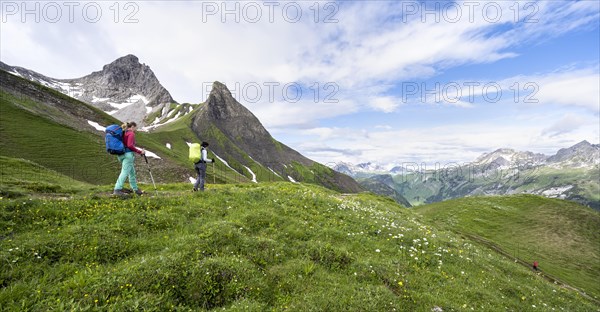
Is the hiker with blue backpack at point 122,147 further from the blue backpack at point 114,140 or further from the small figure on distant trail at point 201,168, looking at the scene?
the small figure on distant trail at point 201,168

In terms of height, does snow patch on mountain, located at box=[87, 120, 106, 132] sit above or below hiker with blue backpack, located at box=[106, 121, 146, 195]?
above

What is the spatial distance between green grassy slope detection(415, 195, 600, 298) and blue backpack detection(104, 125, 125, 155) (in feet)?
166

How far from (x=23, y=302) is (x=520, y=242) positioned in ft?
279

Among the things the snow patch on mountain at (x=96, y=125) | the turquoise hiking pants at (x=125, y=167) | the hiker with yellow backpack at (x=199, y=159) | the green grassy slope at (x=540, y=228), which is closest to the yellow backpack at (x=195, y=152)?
the hiker with yellow backpack at (x=199, y=159)

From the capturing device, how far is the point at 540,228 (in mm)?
75562

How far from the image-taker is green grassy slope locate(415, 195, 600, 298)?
173 ft

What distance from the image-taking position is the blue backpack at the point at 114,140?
1553 centimetres

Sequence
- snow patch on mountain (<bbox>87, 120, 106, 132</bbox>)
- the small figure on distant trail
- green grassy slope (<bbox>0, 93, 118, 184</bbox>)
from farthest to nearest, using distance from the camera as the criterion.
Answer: snow patch on mountain (<bbox>87, 120, 106, 132</bbox>) < green grassy slope (<bbox>0, 93, 118, 184</bbox>) < the small figure on distant trail

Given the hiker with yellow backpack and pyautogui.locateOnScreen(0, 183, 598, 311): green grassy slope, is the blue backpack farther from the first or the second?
the hiker with yellow backpack

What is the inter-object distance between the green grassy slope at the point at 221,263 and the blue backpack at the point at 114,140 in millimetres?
2795

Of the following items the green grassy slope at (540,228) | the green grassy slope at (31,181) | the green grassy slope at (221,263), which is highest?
the green grassy slope at (31,181)

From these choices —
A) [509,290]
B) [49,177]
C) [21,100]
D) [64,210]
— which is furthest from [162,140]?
[509,290]

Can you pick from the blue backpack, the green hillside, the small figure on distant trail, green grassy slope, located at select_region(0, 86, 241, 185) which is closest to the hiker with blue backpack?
the blue backpack

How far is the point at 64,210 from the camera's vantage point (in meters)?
13.0
